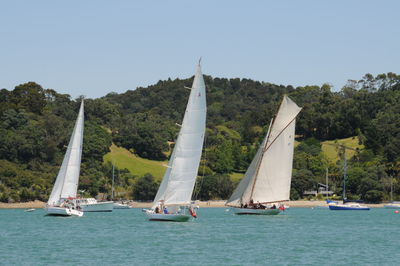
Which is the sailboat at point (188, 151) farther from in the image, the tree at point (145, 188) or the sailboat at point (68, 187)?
the tree at point (145, 188)

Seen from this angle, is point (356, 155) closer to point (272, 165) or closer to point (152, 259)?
point (272, 165)

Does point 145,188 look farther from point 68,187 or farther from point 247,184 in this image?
point 247,184

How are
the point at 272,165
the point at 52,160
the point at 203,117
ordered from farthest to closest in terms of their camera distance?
the point at 52,160 → the point at 272,165 → the point at 203,117

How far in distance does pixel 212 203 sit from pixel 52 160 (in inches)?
1546

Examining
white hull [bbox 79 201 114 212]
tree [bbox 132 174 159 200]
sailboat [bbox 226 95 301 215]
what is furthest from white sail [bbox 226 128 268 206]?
tree [bbox 132 174 159 200]

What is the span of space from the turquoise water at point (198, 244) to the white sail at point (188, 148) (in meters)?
3.31

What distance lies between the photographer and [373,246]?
6362 centimetres

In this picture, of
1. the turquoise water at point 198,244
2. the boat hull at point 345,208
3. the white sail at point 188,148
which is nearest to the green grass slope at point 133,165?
the boat hull at point 345,208

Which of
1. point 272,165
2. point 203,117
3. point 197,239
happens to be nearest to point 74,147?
point 272,165

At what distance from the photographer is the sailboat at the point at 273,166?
325 feet

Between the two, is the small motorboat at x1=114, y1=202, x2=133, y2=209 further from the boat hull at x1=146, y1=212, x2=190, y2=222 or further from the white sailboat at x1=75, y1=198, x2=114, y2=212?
the boat hull at x1=146, y1=212, x2=190, y2=222

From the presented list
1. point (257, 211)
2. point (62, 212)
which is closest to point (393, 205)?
point (257, 211)

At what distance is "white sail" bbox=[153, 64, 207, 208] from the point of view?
7444cm

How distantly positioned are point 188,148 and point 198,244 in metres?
14.4
